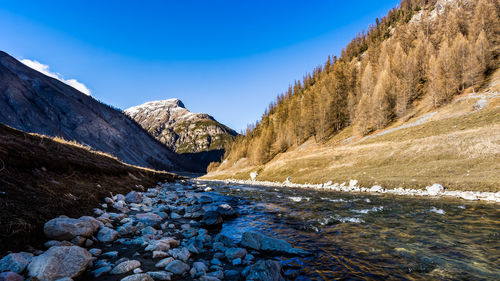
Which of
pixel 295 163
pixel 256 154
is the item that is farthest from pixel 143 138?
pixel 295 163

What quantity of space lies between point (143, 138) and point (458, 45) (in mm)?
180660

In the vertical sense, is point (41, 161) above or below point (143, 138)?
below

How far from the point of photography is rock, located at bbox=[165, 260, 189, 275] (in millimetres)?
5289

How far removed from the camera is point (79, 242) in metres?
5.97

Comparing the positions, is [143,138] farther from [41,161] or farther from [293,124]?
[41,161]

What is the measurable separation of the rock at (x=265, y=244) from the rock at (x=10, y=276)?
6106mm

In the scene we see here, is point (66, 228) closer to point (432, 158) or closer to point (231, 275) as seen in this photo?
point (231, 275)

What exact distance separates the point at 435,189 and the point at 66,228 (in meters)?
28.4

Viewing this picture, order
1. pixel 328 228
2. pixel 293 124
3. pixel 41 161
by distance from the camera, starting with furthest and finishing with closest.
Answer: pixel 293 124 < pixel 328 228 < pixel 41 161

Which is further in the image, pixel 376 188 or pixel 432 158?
pixel 432 158

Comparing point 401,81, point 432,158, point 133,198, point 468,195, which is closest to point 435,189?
point 468,195

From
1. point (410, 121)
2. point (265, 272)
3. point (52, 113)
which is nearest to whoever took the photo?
point (265, 272)

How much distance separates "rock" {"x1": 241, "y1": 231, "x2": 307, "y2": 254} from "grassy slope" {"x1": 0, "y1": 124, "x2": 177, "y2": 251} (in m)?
6.58

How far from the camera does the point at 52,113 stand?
7869 centimetres
